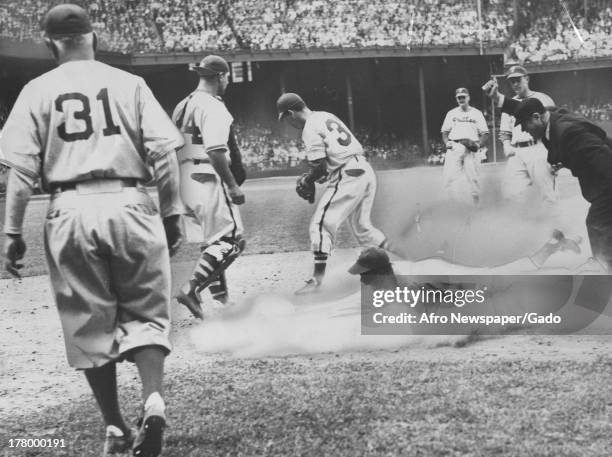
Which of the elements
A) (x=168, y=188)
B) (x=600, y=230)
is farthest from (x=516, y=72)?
(x=168, y=188)

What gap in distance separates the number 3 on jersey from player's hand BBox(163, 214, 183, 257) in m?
0.42

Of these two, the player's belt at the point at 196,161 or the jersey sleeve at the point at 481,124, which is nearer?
the player's belt at the point at 196,161

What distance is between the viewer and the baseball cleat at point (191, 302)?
16.5 feet

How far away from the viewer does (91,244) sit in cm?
314

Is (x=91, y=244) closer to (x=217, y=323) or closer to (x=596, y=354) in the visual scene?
(x=217, y=323)

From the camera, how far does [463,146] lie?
5465 mm

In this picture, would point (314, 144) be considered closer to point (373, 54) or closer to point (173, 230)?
point (373, 54)

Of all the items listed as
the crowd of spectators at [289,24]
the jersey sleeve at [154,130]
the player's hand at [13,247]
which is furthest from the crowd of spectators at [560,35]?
the player's hand at [13,247]

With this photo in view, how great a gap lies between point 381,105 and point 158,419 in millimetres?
3209

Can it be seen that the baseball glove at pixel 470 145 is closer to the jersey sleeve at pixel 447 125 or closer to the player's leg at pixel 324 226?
the jersey sleeve at pixel 447 125

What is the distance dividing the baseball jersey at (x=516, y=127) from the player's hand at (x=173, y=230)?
2730 millimetres

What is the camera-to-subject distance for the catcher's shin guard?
5070mm

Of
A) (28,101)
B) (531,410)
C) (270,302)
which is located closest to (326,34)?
(270,302)

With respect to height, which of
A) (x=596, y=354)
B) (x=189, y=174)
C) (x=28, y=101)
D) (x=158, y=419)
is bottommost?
(x=596, y=354)
